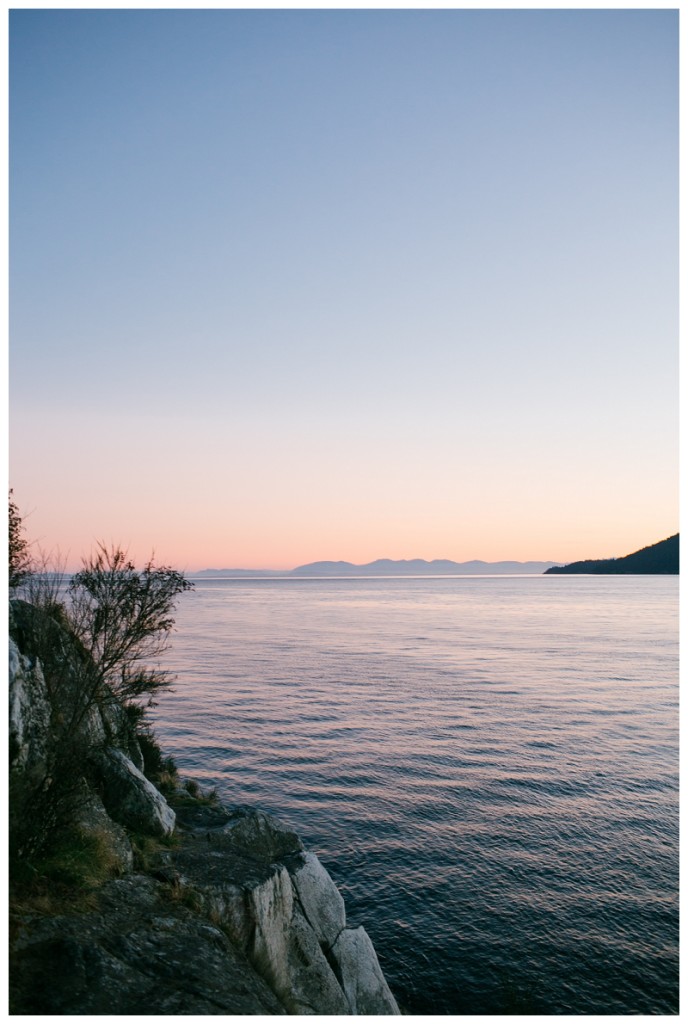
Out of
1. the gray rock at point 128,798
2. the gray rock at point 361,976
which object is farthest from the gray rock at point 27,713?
the gray rock at point 361,976

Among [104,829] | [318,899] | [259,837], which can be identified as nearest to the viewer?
[104,829]

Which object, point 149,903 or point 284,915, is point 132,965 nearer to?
point 149,903

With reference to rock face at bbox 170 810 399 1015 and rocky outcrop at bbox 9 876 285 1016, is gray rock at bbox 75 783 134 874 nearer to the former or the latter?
rocky outcrop at bbox 9 876 285 1016

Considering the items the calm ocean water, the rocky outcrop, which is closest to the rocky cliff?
the rocky outcrop

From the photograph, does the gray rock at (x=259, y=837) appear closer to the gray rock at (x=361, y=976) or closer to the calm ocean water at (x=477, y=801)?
the gray rock at (x=361, y=976)

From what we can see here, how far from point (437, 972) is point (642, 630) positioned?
3211 inches

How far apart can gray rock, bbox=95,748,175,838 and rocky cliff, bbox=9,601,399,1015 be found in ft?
0.08

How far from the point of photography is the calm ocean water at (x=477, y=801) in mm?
14953

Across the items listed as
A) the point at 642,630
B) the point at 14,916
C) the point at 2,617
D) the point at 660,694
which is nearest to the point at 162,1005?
the point at 14,916

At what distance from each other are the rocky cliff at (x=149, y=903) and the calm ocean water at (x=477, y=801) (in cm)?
361

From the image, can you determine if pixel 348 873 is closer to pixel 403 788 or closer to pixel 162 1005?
pixel 403 788

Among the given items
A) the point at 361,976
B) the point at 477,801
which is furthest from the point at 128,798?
the point at 477,801

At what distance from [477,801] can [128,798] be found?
15784 mm

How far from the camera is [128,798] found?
12703 mm
